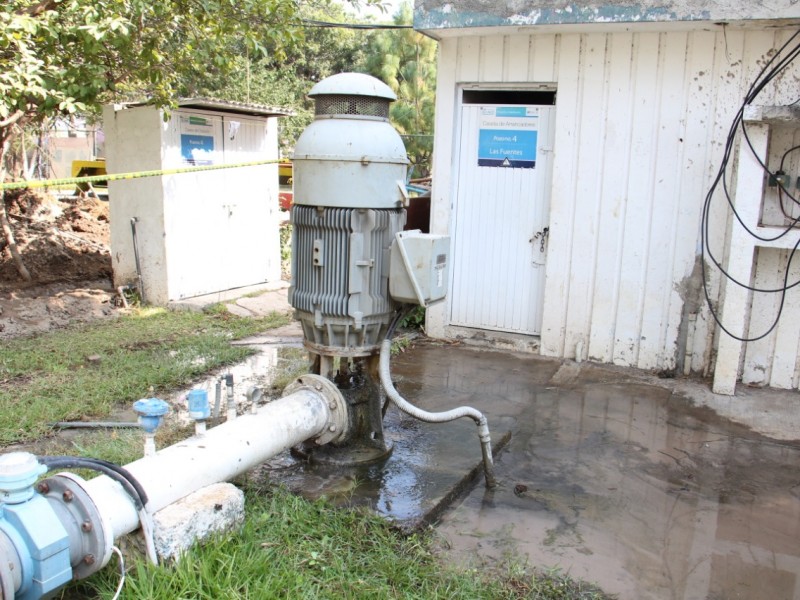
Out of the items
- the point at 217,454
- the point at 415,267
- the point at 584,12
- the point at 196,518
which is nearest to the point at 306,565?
the point at 196,518

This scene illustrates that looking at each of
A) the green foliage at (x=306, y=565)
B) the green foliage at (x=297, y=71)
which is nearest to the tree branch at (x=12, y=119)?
the green foliage at (x=306, y=565)

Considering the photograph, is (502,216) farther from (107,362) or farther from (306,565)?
(306,565)

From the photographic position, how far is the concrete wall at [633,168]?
606cm

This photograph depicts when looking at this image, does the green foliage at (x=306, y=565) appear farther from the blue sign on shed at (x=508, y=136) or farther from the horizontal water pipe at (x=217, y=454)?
the blue sign on shed at (x=508, y=136)

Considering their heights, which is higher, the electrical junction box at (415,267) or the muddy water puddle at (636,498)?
the electrical junction box at (415,267)

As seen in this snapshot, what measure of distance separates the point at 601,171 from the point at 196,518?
16.0 feet

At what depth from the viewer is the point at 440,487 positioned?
388cm

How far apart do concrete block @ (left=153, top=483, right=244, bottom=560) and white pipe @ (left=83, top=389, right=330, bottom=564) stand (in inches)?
1.6

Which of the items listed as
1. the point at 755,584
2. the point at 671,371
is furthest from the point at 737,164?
the point at 755,584

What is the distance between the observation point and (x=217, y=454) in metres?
3.25

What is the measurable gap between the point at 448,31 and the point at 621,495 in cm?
452

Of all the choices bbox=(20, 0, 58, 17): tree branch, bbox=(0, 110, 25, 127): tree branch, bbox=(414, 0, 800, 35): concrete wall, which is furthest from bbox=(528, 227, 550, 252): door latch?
bbox=(0, 110, 25, 127): tree branch

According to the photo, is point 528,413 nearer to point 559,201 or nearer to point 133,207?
point 559,201

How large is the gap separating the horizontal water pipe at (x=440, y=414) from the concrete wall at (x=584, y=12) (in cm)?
363
